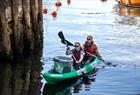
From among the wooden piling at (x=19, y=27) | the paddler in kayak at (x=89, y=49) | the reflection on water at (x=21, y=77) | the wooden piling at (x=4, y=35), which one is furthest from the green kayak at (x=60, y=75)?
the wooden piling at (x=19, y=27)

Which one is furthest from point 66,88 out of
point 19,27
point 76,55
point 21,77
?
point 19,27

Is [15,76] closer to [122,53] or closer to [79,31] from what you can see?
[122,53]

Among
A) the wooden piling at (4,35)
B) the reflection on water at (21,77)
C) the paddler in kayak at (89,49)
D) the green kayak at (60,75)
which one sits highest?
the wooden piling at (4,35)

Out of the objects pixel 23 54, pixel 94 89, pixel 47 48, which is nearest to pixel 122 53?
pixel 47 48

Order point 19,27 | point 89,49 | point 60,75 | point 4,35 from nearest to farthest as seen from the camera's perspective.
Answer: point 60,75
point 4,35
point 19,27
point 89,49

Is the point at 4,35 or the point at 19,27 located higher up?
the point at 19,27

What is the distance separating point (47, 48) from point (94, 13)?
19962mm

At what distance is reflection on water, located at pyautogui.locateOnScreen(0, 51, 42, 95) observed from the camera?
19.7 metres

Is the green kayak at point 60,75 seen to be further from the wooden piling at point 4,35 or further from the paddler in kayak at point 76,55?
the wooden piling at point 4,35

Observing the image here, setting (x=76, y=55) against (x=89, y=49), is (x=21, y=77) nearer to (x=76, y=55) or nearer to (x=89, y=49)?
(x=76, y=55)

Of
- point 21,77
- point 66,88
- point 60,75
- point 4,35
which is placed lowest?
point 66,88

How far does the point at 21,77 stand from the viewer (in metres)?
21.8

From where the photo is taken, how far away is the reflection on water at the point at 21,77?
1972 cm

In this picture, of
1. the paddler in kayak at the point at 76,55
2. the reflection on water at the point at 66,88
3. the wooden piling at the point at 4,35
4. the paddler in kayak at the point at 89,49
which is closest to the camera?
the reflection on water at the point at 66,88
